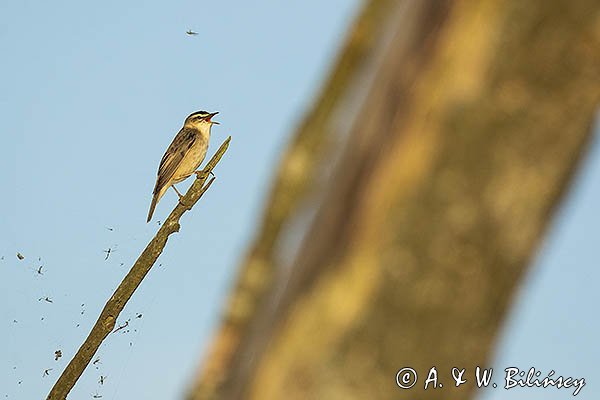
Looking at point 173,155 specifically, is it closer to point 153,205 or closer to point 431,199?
point 153,205

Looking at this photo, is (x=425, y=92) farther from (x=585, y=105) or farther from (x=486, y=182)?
(x=585, y=105)

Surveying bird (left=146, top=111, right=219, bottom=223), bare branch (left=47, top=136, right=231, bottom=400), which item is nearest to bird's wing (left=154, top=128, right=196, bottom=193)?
bird (left=146, top=111, right=219, bottom=223)

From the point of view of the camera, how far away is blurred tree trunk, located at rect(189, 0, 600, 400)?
5.25 ft

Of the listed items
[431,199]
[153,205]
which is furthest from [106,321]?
[431,199]

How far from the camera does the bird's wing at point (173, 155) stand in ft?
49.5

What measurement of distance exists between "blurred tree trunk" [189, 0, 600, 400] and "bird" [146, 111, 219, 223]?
12.8m

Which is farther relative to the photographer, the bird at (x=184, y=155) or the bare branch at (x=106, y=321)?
the bird at (x=184, y=155)

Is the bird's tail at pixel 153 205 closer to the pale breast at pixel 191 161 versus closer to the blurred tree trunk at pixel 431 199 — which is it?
the pale breast at pixel 191 161

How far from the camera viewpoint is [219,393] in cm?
183

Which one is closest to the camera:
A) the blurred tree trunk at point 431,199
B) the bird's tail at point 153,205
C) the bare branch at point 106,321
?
the blurred tree trunk at point 431,199

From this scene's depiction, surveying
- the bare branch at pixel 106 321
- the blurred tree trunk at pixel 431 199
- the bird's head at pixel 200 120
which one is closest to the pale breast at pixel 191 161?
the bird's head at pixel 200 120

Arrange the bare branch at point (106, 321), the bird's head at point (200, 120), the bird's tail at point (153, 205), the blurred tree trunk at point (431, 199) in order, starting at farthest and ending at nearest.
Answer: the bird's head at point (200, 120), the bird's tail at point (153, 205), the bare branch at point (106, 321), the blurred tree trunk at point (431, 199)

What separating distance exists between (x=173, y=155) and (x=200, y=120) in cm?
109

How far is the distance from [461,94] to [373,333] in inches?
17.4
